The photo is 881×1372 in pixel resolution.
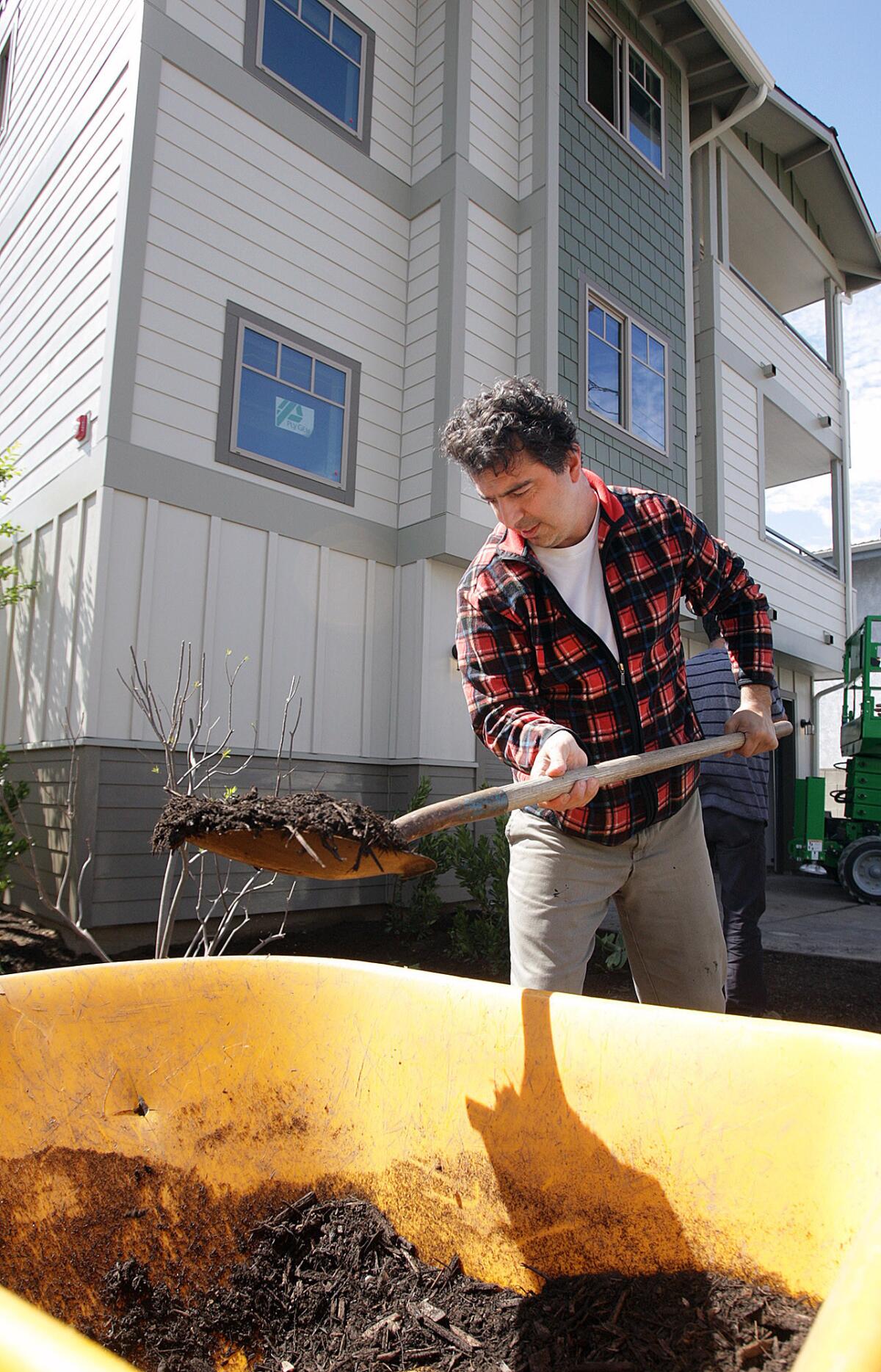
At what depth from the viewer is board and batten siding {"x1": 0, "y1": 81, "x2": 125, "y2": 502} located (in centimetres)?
490

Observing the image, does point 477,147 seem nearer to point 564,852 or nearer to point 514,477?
point 514,477

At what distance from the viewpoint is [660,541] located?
193cm

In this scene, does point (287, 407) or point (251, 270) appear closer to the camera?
point (251, 270)

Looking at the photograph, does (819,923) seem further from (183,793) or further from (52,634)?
(52,634)

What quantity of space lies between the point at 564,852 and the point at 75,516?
12.9ft

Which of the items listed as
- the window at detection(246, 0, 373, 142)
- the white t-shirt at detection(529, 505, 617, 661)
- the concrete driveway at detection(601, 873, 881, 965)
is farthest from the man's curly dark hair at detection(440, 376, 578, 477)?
the window at detection(246, 0, 373, 142)

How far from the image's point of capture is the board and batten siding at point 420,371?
19.3 ft

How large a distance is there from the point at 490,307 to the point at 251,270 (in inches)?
70.3

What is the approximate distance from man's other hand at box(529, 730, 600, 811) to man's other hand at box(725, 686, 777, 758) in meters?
0.61

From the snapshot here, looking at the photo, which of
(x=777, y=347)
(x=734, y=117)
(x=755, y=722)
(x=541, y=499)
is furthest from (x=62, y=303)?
(x=777, y=347)

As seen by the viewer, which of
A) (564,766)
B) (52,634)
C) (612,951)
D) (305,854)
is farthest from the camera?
(52,634)

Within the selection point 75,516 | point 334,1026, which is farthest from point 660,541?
point 75,516

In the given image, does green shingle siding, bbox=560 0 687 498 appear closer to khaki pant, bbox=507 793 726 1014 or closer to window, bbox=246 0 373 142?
window, bbox=246 0 373 142

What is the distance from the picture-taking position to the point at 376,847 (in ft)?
4.58
